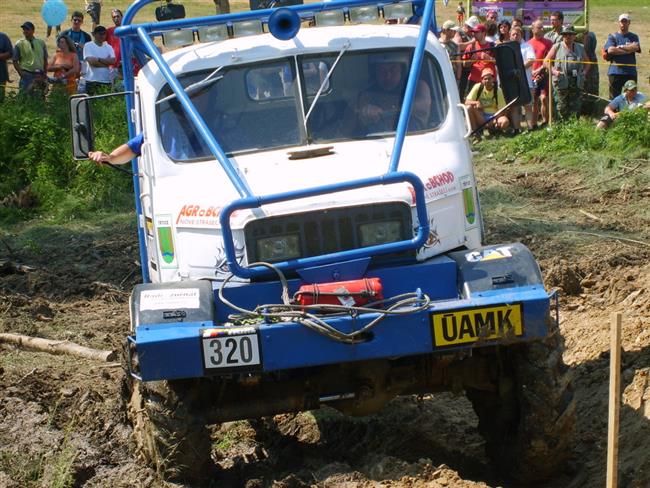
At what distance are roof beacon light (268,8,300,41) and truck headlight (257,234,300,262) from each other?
1558 mm

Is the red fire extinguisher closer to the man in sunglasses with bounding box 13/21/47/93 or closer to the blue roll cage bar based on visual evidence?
the blue roll cage bar

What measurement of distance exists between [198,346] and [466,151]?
2.33 meters

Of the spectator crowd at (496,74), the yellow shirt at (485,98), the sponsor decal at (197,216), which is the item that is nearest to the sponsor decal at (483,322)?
the sponsor decal at (197,216)

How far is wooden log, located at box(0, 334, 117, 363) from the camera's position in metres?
9.06

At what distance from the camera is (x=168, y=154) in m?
7.28

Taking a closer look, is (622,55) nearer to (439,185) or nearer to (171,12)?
(171,12)

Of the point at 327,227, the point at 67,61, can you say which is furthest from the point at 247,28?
the point at 67,61

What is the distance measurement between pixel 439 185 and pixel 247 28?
1.80m

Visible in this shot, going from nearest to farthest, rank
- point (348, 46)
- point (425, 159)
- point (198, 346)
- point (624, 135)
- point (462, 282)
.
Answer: point (198, 346)
point (462, 282)
point (425, 159)
point (348, 46)
point (624, 135)

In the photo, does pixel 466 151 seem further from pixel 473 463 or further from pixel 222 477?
pixel 222 477

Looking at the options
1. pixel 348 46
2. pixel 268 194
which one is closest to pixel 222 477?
pixel 268 194

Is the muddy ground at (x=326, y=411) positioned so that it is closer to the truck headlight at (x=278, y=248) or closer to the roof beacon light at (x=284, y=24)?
the truck headlight at (x=278, y=248)

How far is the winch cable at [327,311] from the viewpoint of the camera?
19.7 ft

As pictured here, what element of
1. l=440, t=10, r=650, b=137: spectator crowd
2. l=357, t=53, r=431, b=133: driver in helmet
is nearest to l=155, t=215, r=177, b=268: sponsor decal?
l=357, t=53, r=431, b=133: driver in helmet
